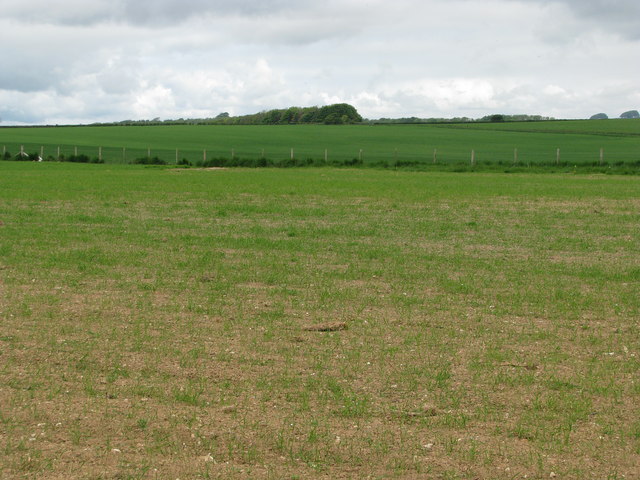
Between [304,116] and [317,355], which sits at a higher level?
[304,116]

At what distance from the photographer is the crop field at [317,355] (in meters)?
5.59

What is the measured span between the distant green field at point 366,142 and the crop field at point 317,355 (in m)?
48.8

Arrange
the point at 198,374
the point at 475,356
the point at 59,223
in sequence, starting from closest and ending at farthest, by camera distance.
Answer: the point at 198,374
the point at 475,356
the point at 59,223

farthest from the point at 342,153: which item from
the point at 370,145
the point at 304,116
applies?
the point at 304,116

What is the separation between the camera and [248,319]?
954 centimetres

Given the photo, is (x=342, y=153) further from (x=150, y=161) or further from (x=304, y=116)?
(x=304, y=116)

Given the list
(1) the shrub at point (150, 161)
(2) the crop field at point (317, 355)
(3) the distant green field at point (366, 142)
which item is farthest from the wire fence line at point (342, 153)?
(2) the crop field at point (317, 355)

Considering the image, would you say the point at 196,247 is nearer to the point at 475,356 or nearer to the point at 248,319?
the point at 248,319

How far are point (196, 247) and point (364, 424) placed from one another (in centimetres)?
1014

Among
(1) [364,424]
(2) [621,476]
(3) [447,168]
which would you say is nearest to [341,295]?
(1) [364,424]

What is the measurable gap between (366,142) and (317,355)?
84.2m

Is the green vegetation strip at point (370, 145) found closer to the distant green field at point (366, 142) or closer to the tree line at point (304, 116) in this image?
the distant green field at point (366, 142)

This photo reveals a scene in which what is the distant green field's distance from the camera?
7325 cm

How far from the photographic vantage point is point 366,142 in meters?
90.8
